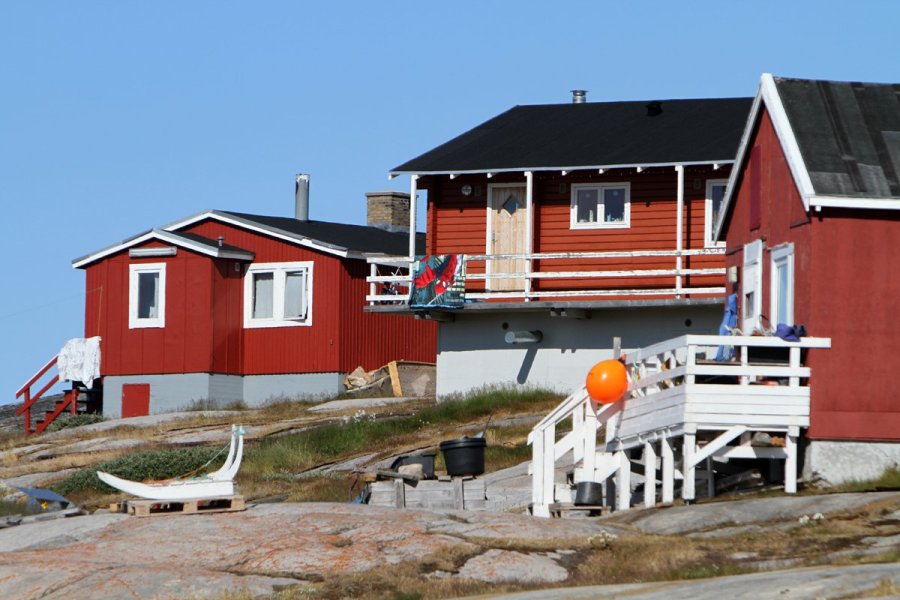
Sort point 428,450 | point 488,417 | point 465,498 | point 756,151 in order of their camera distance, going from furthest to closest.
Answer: point 488,417
point 428,450
point 756,151
point 465,498

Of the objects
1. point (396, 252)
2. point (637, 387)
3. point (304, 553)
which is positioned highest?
point (396, 252)

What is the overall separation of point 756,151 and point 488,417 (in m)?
10.0

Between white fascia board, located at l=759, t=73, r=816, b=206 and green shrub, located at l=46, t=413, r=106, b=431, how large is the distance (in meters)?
24.0

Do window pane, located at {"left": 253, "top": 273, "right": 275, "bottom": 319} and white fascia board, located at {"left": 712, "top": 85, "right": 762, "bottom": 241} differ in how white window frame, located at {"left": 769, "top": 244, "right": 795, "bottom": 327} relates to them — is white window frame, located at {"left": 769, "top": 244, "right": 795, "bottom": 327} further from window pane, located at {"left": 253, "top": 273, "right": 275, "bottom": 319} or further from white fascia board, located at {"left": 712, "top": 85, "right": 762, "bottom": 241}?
window pane, located at {"left": 253, "top": 273, "right": 275, "bottom": 319}

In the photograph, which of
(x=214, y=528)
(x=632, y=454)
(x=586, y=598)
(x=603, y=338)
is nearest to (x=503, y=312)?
(x=603, y=338)

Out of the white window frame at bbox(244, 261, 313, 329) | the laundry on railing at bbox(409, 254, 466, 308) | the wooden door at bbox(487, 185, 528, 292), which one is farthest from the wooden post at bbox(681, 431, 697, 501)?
the white window frame at bbox(244, 261, 313, 329)

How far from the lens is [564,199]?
37531 mm

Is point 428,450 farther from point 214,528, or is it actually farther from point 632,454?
point 214,528

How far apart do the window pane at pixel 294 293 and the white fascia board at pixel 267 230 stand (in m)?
0.88

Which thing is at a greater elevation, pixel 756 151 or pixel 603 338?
pixel 756 151

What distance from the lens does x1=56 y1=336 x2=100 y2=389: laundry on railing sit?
44.3 metres

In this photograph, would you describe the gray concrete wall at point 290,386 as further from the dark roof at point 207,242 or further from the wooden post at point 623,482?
the wooden post at point 623,482

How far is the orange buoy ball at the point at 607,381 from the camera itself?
78.5 feet

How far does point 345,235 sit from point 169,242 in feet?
17.1
